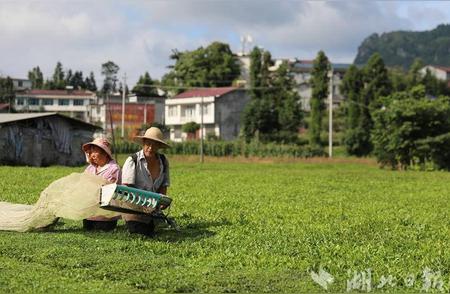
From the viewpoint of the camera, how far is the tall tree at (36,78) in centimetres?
11631

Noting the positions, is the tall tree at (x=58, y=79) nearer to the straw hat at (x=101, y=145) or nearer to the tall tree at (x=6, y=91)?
the tall tree at (x=6, y=91)

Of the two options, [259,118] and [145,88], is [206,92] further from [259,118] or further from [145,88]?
[145,88]

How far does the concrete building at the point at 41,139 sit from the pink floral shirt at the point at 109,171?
24534mm

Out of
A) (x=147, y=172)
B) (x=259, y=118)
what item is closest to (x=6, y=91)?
(x=259, y=118)

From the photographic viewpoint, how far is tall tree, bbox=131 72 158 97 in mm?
87950

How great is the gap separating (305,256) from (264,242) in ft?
3.70

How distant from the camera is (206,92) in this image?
252 feet

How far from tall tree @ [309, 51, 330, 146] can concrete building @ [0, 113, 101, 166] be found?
33.4 m

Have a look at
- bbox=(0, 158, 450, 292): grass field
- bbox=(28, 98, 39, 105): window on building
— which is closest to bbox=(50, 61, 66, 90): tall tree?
bbox=(28, 98, 39, 105): window on building

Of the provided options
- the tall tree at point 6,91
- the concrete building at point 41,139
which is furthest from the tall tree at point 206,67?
the concrete building at point 41,139

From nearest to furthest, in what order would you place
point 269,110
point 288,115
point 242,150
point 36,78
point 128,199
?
point 128,199
point 242,150
point 269,110
point 288,115
point 36,78

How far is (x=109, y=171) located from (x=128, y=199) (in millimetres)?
1468

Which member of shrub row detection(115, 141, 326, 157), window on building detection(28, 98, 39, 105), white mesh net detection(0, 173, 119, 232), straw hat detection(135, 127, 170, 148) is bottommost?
shrub row detection(115, 141, 326, 157)

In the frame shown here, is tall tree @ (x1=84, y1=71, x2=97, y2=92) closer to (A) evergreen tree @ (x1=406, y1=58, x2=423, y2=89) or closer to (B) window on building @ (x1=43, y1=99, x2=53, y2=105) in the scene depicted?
(B) window on building @ (x1=43, y1=99, x2=53, y2=105)
